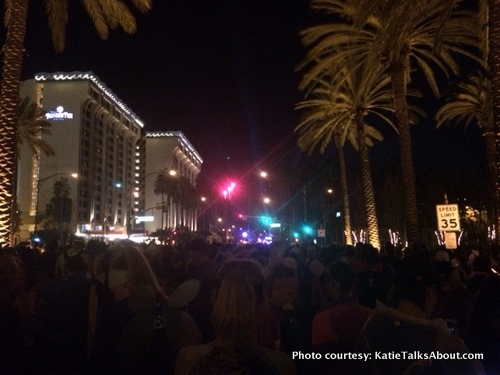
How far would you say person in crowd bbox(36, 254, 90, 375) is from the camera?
15.5 feet

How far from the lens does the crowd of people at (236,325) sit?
9.21 ft

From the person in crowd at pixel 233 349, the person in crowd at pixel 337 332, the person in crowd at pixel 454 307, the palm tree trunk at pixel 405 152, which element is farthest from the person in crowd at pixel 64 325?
the palm tree trunk at pixel 405 152

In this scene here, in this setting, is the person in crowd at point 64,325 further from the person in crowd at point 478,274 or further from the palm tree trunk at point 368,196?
the palm tree trunk at point 368,196

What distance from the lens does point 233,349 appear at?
2646 millimetres

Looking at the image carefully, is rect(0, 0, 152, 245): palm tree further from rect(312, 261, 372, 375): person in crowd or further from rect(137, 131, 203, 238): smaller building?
rect(137, 131, 203, 238): smaller building

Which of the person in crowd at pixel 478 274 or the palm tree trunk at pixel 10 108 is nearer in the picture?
the person in crowd at pixel 478 274

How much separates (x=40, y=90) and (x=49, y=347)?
115623mm

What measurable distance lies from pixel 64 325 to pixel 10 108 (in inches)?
497

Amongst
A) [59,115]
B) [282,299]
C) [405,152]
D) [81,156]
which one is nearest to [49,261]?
[282,299]

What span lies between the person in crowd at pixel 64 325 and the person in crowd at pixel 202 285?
1.23 meters

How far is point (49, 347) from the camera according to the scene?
477cm

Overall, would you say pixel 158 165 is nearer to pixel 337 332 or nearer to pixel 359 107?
pixel 359 107

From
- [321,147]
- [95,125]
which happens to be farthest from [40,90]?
[321,147]

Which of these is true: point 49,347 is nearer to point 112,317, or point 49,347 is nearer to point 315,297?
point 112,317
